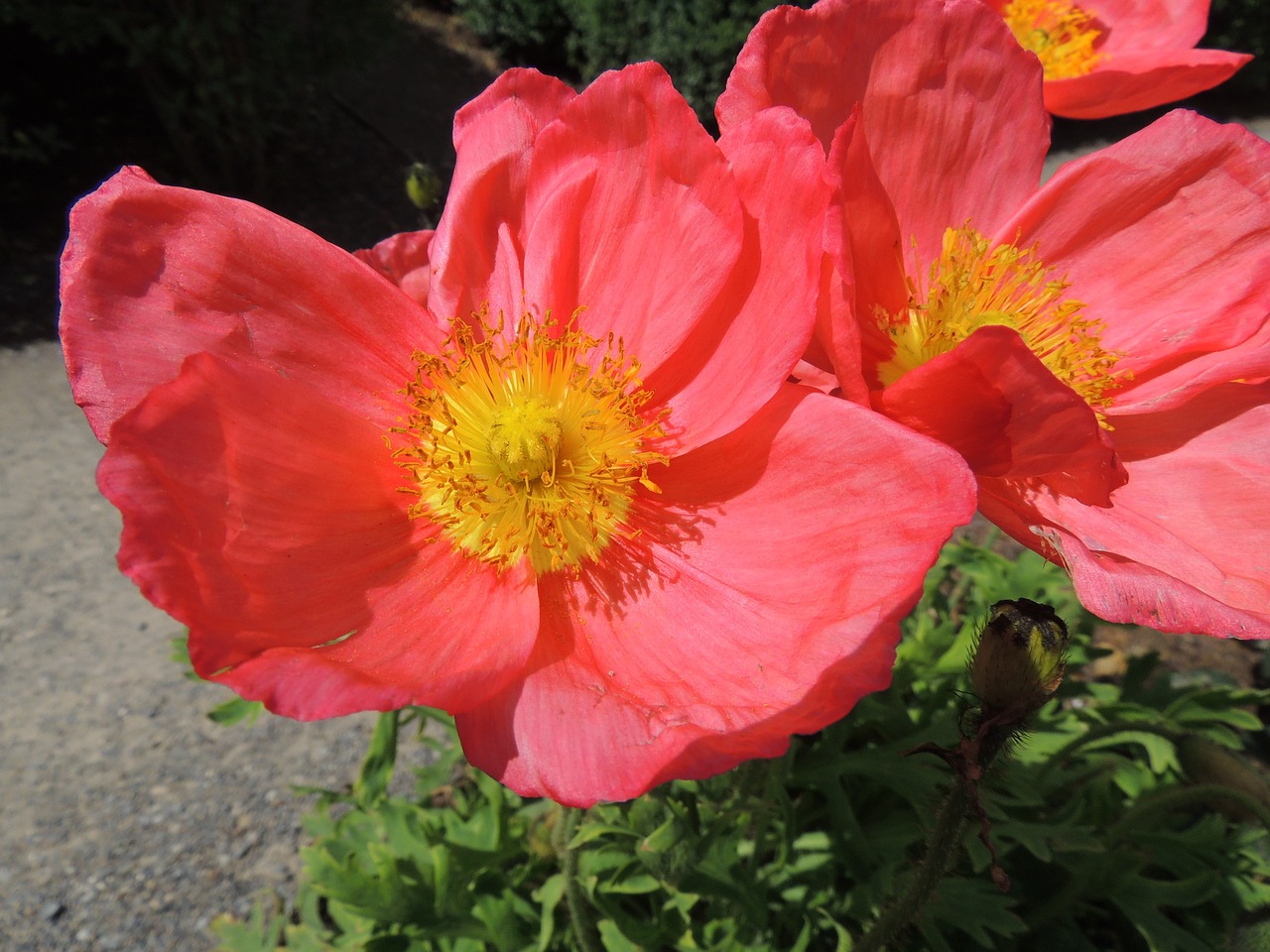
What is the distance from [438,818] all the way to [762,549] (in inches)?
64.7

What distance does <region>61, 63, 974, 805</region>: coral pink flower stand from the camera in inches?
37.0

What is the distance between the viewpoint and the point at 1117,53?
205 cm

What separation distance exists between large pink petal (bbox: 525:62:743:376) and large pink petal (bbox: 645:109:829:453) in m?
0.02

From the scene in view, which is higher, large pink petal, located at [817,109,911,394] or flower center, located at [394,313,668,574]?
large pink petal, located at [817,109,911,394]

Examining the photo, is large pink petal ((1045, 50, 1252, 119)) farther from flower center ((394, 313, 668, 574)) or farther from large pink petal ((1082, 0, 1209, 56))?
flower center ((394, 313, 668, 574))

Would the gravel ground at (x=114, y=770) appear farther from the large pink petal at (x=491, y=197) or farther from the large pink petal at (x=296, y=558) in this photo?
the large pink petal at (x=491, y=197)

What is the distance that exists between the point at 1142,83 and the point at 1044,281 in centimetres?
Answer: 48

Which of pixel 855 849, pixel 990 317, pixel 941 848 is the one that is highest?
pixel 990 317

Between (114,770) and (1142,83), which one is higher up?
(1142,83)

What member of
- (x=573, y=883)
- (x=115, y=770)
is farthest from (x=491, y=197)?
(x=115, y=770)

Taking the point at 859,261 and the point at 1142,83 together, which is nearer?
the point at 859,261

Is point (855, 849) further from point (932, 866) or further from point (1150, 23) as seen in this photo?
point (1150, 23)

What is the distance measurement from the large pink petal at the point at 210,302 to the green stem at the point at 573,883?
3.10ft

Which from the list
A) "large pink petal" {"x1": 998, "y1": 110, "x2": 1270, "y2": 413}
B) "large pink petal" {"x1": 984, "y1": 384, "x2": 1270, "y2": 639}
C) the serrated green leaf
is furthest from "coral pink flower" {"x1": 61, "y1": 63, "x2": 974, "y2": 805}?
the serrated green leaf
